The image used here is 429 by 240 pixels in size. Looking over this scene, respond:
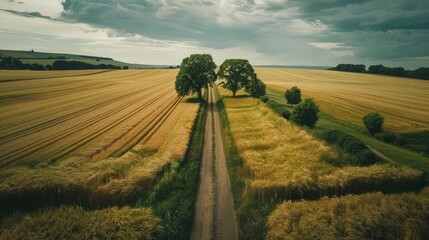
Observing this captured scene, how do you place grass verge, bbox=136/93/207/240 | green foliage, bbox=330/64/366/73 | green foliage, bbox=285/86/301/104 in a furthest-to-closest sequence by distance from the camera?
green foliage, bbox=330/64/366/73, green foliage, bbox=285/86/301/104, grass verge, bbox=136/93/207/240

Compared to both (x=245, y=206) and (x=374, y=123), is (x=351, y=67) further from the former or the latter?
Answer: (x=245, y=206)

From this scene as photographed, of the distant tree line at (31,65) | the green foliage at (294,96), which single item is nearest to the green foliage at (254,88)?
the green foliage at (294,96)

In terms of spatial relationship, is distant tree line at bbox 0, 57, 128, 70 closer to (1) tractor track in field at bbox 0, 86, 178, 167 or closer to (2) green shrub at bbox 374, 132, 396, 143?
(1) tractor track in field at bbox 0, 86, 178, 167

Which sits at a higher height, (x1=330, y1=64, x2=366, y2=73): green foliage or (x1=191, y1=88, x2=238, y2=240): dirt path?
Answer: (x1=330, y1=64, x2=366, y2=73): green foliage

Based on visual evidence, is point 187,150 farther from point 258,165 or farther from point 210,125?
point 210,125

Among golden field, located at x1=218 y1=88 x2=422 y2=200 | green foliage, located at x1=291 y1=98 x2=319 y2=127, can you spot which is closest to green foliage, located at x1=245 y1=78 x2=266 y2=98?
green foliage, located at x1=291 y1=98 x2=319 y2=127

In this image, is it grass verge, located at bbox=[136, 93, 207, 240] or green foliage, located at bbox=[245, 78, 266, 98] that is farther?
green foliage, located at bbox=[245, 78, 266, 98]
